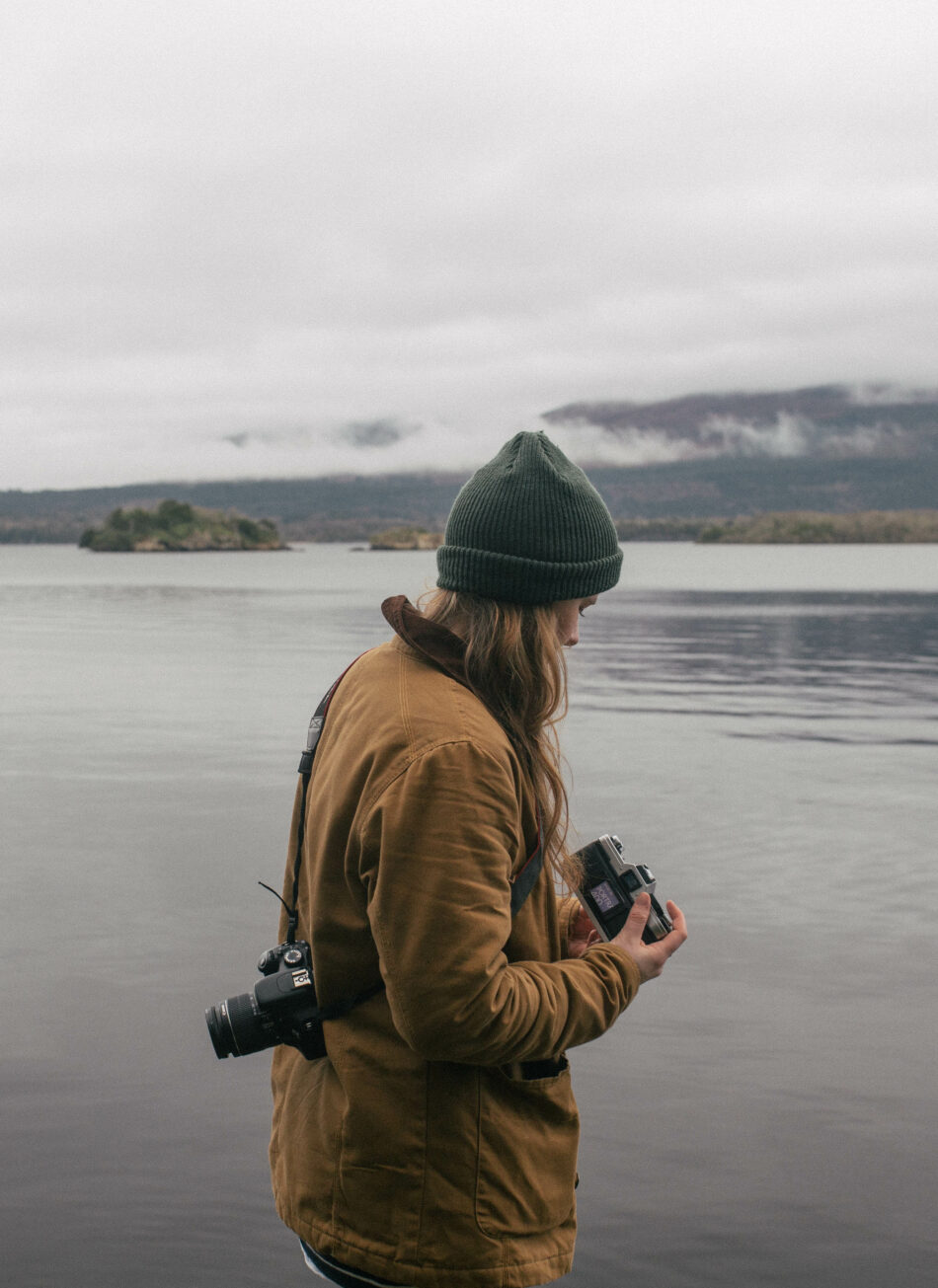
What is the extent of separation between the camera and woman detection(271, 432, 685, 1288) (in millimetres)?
2324

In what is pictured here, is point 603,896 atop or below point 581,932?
atop

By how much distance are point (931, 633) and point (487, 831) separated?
35.3m

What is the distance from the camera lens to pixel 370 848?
2359mm

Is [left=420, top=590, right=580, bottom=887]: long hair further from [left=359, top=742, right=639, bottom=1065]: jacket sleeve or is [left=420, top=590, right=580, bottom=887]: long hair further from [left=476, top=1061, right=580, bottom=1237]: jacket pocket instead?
[left=476, top=1061, right=580, bottom=1237]: jacket pocket

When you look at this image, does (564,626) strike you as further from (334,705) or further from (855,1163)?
(855,1163)

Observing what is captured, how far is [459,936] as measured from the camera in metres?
2.32

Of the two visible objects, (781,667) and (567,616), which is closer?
(567,616)

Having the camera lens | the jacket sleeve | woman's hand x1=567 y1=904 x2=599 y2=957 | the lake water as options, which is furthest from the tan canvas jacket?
the lake water

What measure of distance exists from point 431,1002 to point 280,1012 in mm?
407

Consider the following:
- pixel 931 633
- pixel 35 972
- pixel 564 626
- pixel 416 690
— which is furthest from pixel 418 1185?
pixel 931 633

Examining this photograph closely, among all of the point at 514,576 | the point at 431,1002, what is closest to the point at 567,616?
the point at 514,576

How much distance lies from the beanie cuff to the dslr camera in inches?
31.6

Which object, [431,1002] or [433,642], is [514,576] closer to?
[433,642]

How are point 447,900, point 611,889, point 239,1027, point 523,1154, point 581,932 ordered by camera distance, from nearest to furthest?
1. point 447,900
2. point 523,1154
3. point 239,1027
4. point 611,889
5. point 581,932
